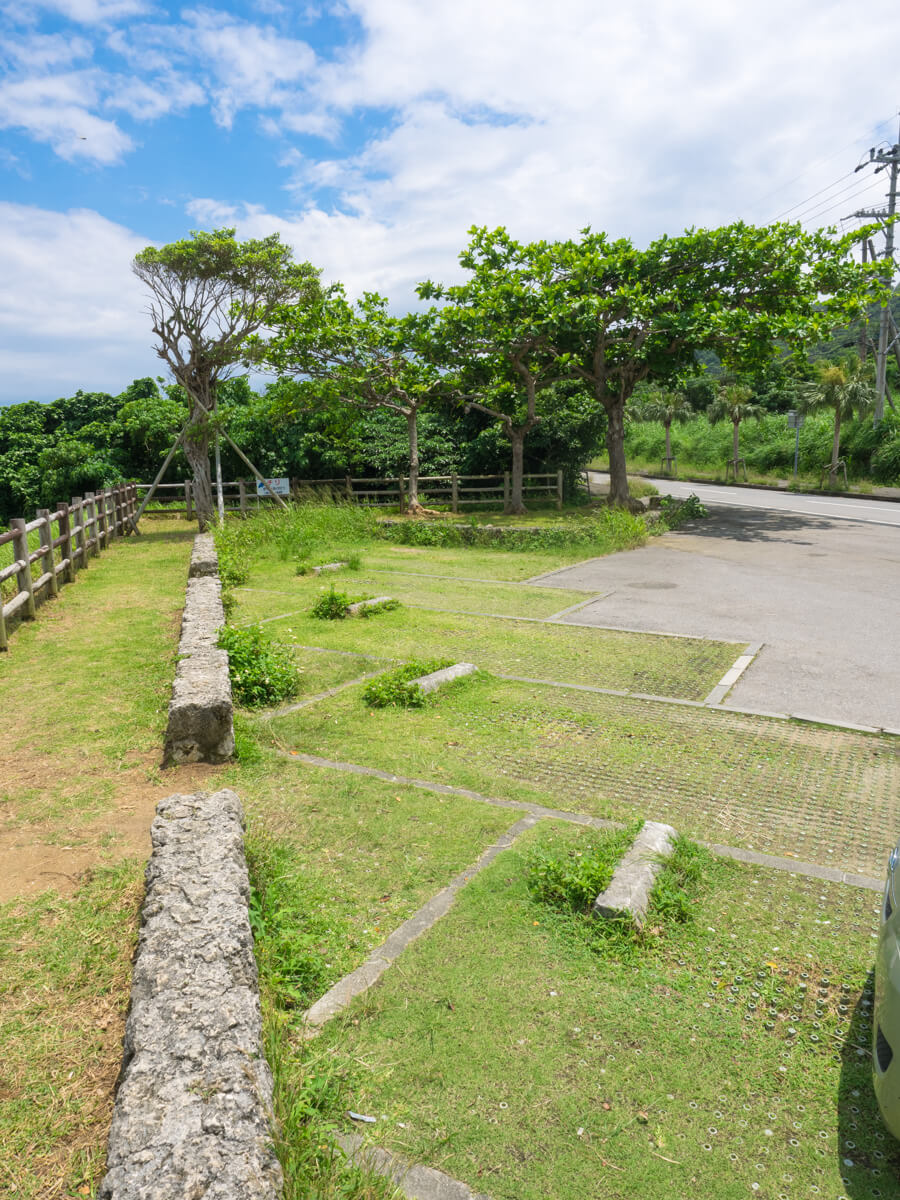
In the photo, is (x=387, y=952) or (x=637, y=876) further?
(x=637, y=876)

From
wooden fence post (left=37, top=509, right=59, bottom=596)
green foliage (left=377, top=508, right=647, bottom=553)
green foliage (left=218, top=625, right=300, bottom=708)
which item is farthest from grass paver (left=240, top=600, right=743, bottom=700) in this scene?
green foliage (left=377, top=508, right=647, bottom=553)

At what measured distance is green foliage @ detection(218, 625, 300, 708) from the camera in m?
6.77

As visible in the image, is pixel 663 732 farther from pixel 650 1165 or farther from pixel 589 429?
pixel 589 429

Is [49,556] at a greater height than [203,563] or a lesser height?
greater

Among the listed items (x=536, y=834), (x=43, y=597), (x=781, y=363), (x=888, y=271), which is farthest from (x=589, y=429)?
(x=536, y=834)

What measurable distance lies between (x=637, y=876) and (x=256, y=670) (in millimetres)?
4097

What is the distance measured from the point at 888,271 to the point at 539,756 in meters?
19.1

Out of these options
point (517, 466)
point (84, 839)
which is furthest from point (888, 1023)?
point (517, 466)

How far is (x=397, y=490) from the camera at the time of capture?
24.8 metres

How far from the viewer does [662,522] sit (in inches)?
793

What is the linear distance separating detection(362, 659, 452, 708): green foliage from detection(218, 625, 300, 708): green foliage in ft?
2.35

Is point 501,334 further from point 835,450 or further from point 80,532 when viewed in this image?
point 835,450

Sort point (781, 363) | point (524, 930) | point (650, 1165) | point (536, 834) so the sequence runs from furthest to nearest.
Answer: point (781, 363)
point (536, 834)
point (524, 930)
point (650, 1165)

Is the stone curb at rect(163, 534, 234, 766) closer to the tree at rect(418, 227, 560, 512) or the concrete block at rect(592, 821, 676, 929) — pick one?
the concrete block at rect(592, 821, 676, 929)
